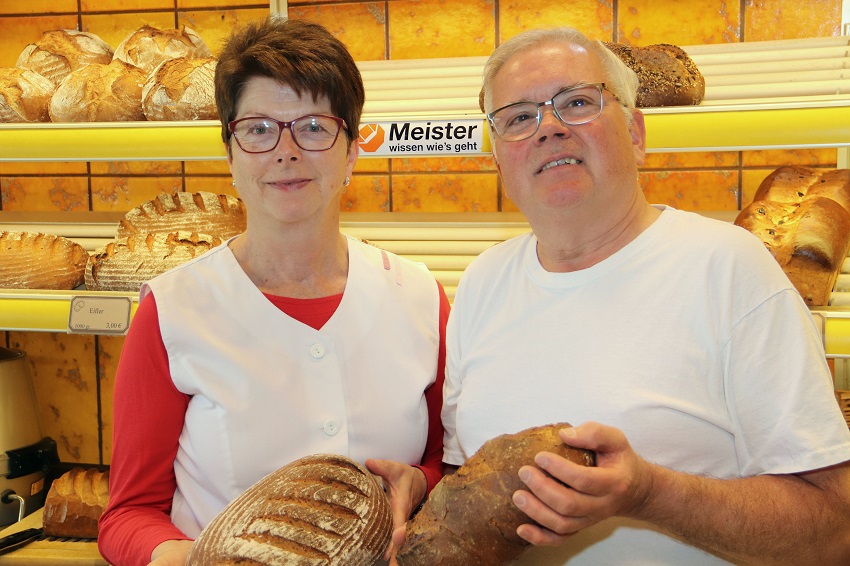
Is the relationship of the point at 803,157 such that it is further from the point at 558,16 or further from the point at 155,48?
the point at 155,48

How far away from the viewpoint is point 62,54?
2.35 m

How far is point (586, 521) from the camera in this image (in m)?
1.03

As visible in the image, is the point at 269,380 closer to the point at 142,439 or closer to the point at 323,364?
the point at 323,364

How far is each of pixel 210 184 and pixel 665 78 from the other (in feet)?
5.31

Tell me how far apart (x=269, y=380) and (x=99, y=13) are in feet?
6.16

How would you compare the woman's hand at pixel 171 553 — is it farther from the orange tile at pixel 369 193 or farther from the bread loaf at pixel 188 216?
the orange tile at pixel 369 193

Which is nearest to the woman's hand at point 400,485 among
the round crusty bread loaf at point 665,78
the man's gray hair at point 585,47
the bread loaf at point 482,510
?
the bread loaf at point 482,510

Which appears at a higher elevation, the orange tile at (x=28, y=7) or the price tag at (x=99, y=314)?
the orange tile at (x=28, y=7)

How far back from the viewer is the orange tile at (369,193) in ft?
8.64

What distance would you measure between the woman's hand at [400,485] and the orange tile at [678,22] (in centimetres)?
156

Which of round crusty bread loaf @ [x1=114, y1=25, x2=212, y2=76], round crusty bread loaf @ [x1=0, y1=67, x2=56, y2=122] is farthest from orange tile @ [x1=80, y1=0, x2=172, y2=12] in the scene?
round crusty bread loaf @ [x1=0, y1=67, x2=56, y2=122]

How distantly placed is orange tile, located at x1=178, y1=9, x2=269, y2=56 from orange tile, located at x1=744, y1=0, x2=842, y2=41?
4.96ft

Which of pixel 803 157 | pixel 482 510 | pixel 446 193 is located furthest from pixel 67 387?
pixel 803 157

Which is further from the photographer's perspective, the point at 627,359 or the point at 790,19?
→ the point at 790,19
